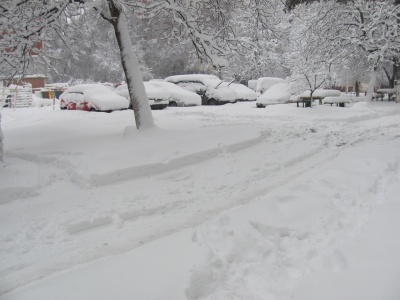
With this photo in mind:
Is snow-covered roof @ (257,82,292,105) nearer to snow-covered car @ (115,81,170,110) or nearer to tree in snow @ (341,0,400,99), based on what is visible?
tree in snow @ (341,0,400,99)

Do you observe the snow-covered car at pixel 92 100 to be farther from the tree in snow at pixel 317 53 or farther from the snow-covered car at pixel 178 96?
the tree in snow at pixel 317 53

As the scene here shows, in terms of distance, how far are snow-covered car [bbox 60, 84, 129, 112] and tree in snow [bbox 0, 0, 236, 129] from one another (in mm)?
6510

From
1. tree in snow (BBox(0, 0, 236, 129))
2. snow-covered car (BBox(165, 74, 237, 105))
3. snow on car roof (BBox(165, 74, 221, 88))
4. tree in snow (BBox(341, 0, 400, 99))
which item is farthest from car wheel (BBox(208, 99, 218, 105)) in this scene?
tree in snow (BBox(0, 0, 236, 129))

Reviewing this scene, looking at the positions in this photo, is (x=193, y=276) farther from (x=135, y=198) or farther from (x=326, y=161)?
(x=326, y=161)

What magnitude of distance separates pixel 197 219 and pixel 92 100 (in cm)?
1260

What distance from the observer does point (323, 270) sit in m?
2.90

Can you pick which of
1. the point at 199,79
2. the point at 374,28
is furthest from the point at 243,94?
the point at 374,28

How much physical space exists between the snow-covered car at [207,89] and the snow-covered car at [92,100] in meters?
6.14

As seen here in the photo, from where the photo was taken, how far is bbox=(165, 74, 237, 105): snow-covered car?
20734mm

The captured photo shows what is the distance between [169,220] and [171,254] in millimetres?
1132

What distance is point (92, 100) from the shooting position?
51.0 ft

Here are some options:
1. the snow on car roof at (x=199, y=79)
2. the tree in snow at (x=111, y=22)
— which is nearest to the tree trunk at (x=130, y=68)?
the tree in snow at (x=111, y=22)

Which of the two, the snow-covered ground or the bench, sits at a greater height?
the bench

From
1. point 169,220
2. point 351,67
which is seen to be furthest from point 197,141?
point 351,67
